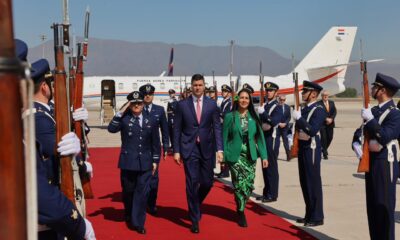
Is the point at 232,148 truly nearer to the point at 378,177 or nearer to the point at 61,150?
the point at 378,177

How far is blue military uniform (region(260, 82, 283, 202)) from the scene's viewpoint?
8.00 meters

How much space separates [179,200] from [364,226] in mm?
3150

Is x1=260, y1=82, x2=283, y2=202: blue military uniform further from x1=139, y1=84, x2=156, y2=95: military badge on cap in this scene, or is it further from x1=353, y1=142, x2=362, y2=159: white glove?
x1=353, y1=142, x2=362, y2=159: white glove

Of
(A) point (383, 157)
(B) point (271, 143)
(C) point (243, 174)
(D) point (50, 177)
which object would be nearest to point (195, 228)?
(C) point (243, 174)

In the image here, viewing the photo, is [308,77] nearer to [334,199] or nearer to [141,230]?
[334,199]

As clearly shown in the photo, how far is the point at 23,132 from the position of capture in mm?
1229

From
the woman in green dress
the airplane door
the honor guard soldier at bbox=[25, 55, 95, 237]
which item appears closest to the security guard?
the woman in green dress

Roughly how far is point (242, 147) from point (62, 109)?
425 centimetres

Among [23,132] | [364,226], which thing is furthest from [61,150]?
[364,226]

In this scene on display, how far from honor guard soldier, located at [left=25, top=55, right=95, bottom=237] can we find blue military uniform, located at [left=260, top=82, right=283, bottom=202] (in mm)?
5370

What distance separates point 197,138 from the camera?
6449mm

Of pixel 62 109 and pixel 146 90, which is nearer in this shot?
pixel 62 109

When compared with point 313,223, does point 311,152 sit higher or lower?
higher

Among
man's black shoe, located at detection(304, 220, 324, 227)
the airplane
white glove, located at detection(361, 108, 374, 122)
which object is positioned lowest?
man's black shoe, located at detection(304, 220, 324, 227)
